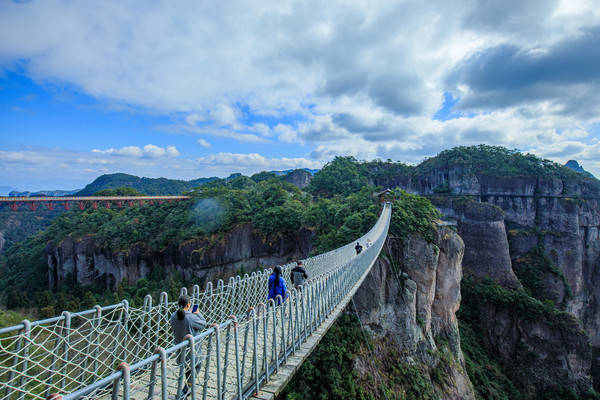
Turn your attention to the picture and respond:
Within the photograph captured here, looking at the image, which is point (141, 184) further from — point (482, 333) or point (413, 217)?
point (482, 333)

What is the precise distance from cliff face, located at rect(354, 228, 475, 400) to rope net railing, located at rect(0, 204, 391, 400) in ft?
19.6

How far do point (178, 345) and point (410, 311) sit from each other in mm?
15153

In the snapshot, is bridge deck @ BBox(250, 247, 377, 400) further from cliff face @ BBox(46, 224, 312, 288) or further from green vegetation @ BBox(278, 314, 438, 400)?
cliff face @ BBox(46, 224, 312, 288)

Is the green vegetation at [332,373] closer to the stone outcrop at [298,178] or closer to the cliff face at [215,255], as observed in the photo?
the cliff face at [215,255]

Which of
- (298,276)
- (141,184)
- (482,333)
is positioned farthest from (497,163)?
(141,184)

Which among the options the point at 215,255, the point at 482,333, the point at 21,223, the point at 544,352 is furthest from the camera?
the point at 21,223

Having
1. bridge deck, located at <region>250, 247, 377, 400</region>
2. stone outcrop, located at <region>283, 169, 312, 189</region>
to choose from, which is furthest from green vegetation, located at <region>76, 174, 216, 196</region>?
bridge deck, located at <region>250, 247, 377, 400</region>

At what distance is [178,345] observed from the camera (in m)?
2.33

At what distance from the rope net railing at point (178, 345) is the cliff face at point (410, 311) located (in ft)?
19.6

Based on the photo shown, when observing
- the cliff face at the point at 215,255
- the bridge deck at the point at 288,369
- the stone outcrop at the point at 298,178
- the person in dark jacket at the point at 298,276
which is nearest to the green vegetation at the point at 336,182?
the stone outcrop at the point at 298,178

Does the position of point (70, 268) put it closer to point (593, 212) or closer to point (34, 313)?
point (34, 313)

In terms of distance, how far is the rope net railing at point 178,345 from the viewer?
2.42 m

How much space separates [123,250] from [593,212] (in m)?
60.3

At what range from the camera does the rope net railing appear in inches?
95.3
